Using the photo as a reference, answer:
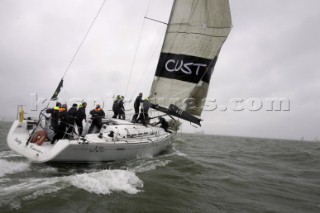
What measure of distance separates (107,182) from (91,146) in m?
1.67

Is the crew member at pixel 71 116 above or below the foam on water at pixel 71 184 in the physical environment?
above

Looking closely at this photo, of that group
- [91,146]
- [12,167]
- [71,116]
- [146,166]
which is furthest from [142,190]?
[12,167]

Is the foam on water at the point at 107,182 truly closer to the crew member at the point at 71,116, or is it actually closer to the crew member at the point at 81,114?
the crew member at the point at 71,116

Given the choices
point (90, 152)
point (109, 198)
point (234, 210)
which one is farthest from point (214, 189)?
point (90, 152)

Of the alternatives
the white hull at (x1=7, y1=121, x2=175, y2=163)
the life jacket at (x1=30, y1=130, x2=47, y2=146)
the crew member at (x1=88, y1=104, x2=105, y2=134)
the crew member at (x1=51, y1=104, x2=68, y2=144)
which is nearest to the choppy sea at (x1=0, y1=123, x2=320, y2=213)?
the white hull at (x1=7, y1=121, x2=175, y2=163)

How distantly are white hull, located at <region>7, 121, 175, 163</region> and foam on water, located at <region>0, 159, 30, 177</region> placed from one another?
348mm

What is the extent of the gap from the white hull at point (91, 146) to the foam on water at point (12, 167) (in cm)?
35

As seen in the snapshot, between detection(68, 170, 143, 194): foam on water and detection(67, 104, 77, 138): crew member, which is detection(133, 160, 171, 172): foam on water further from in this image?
detection(67, 104, 77, 138): crew member

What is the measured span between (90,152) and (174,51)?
260 inches

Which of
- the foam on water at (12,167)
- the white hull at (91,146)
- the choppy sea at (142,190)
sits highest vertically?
the white hull at (91,146)

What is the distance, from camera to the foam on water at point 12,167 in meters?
6.31

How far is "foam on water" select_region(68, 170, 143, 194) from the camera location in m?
5.11

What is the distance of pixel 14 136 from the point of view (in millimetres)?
7711

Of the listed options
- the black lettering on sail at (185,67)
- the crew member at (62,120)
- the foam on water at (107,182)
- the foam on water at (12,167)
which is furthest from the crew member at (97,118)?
the black lettering on sail at (185,67)
